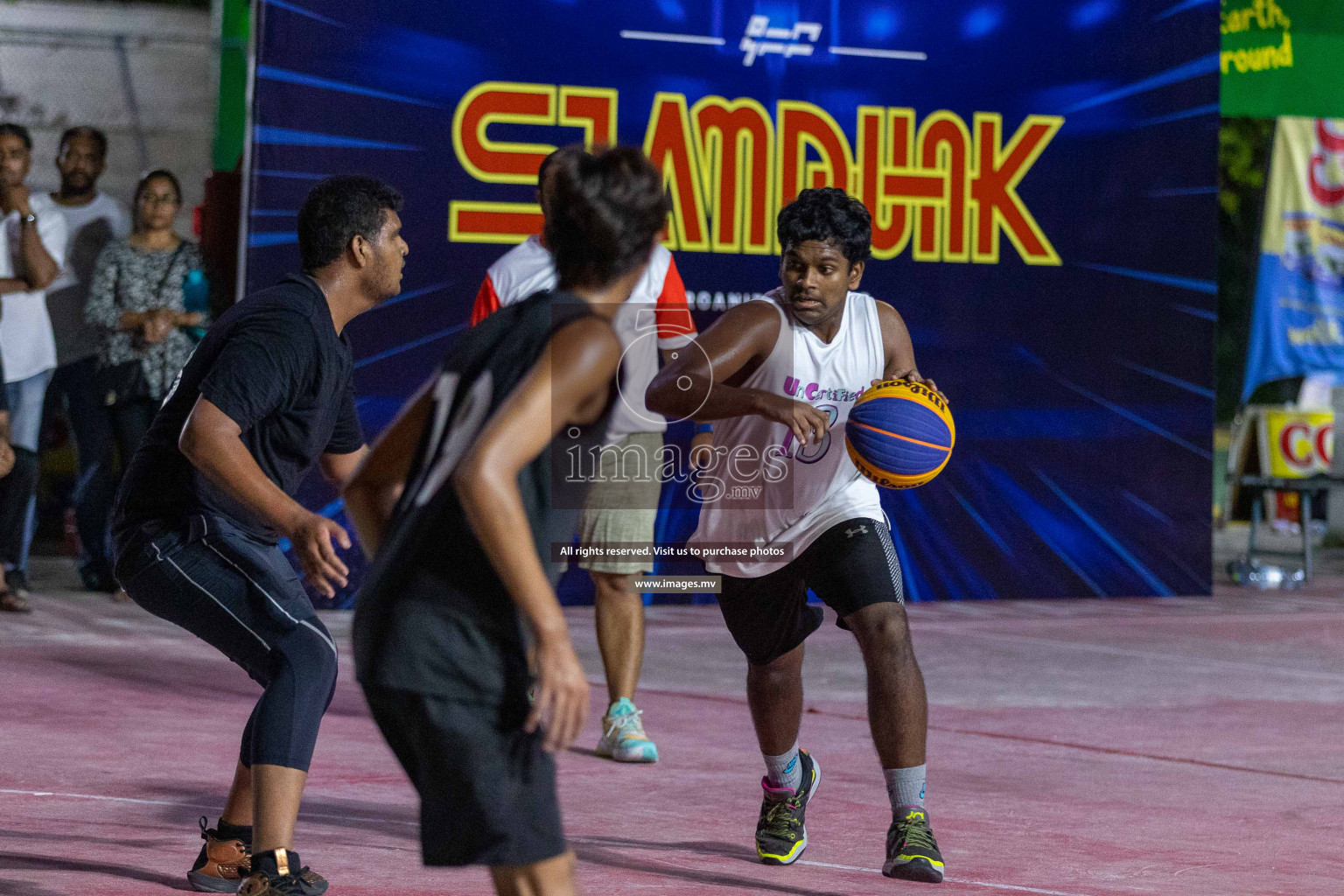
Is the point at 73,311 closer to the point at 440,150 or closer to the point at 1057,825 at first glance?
the point at 440,150

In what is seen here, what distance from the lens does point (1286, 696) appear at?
25.9ft

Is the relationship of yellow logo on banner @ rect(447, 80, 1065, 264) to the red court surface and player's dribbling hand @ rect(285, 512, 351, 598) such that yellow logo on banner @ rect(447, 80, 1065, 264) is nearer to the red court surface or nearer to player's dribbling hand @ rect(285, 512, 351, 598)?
the red court surface

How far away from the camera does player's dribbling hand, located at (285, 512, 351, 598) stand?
12.1 ft

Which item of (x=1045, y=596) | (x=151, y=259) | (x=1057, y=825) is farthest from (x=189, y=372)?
(x=1045, y=596)

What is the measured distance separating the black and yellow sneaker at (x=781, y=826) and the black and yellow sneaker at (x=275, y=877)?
136 centimetres

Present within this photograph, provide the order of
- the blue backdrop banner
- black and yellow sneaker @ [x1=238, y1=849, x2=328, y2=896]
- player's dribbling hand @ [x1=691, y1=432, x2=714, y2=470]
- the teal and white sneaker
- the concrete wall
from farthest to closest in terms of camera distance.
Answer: the concrete wall < the blue backdrop banner < player's dribbling hand @ [x1=691, y1=432, x2=714, y2=470] < the teal and white sneaker < black and yellow sneaker @ [x1=238, y1=849, x2=328, y2=896]

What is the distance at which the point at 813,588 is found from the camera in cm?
488

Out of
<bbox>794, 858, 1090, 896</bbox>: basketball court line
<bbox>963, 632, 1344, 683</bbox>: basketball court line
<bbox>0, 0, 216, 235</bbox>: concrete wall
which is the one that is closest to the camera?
<bbox>794, 858, 1090, 896</bbox>: basketball court line

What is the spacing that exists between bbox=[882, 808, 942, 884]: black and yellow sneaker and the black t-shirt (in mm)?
1840

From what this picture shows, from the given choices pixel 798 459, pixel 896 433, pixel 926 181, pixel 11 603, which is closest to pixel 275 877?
pixel 798 459

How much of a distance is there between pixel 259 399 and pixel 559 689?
1.64 metres

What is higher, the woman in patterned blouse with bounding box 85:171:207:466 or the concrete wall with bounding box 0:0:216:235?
the concrete wall with bounding box 0:0:216:235

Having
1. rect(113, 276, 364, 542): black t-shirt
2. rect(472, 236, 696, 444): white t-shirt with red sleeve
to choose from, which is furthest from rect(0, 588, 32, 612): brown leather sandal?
rect(113, 276, 364, 542): black t-shirt

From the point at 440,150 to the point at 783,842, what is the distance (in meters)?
5.60
